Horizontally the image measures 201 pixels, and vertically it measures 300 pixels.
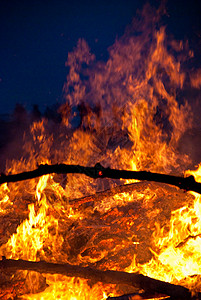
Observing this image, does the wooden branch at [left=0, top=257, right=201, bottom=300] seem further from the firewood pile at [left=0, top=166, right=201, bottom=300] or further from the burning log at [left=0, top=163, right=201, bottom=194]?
the burning log at [left=0, top=163, right=201, bottom=194]

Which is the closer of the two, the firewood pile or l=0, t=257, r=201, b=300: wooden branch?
l=0, t=257, r=201, b=300: wooden branch

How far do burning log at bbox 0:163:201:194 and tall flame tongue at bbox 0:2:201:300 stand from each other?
2339 millimetres

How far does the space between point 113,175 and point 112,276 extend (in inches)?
83.6

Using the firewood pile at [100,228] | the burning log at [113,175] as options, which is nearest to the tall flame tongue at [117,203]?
the firewood pile at [100,228]

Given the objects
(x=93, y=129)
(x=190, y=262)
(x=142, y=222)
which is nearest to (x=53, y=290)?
(x=142, y=222)

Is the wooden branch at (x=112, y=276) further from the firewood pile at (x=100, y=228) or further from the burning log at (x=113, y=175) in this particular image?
the burning log at (x=113, y=175)

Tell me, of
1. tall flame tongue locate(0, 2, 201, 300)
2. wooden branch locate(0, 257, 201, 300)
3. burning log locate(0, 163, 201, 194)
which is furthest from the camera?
tall flame tongue locate(0, 2, 201, 300)

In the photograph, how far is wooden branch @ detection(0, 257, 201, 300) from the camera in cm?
249

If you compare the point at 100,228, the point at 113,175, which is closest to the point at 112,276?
the point at 100,228

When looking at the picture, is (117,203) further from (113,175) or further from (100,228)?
(113,175)

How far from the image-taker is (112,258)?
4.08m

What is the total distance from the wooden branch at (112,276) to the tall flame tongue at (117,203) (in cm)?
60

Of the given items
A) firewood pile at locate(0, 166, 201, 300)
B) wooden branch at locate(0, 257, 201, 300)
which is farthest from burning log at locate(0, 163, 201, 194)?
firewood pile at locate(0, 166, 201, 300)

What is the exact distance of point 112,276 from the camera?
114 inches
